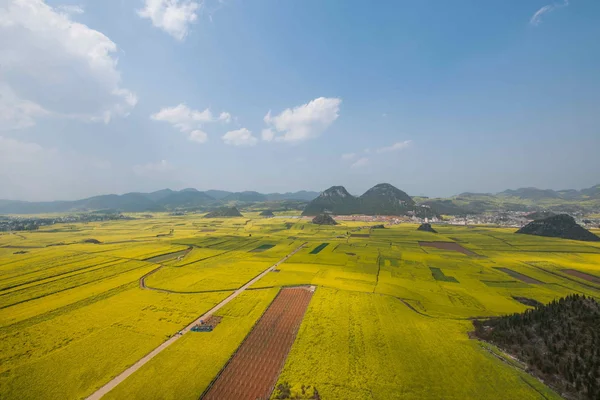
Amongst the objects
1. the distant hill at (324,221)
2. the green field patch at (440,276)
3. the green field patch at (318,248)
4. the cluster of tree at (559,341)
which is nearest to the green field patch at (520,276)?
the green field patch at (440,276)

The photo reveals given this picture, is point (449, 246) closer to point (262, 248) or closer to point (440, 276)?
point (440, 276)

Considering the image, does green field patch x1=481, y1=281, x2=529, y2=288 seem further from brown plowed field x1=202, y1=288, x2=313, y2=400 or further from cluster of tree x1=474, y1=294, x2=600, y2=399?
brown plowed field x1=202, y1=288, x2=313, y2=400

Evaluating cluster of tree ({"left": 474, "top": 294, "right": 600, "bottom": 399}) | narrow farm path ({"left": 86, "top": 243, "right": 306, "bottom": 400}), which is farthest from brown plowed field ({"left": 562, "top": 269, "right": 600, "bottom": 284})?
narrow farm path ({"left": 86, "top": 243, "right": 306, "bottom": 400})

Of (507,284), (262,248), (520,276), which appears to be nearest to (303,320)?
(507,284)

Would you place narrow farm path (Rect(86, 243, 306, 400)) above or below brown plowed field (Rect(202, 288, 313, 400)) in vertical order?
above

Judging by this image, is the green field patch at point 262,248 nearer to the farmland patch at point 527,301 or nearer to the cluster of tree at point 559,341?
the cluster of tree at point 559,341
